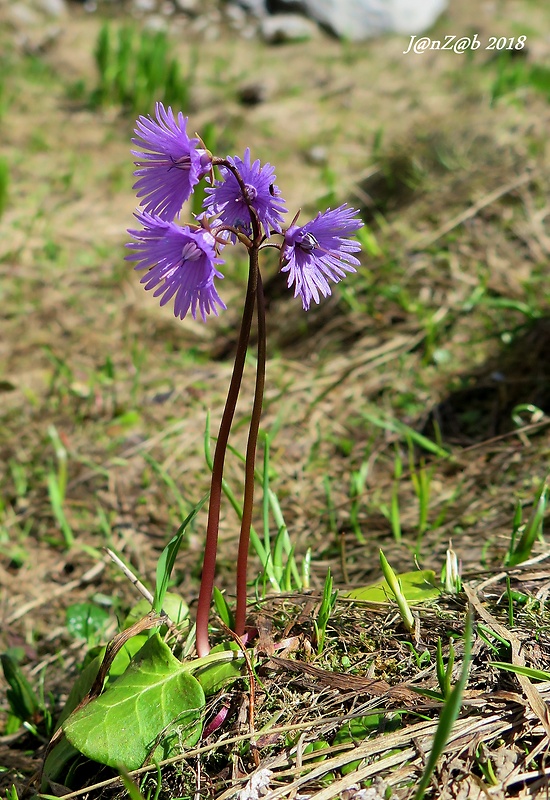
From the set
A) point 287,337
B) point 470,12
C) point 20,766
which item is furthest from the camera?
point 470,12

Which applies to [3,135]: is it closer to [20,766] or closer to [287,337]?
[287,337]

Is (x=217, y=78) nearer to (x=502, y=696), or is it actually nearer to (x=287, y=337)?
(x=287, y=337)

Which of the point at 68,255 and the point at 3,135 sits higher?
the point at 3,135

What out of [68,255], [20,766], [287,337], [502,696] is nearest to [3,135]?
[68,255]

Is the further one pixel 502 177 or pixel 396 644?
pixel 502 177

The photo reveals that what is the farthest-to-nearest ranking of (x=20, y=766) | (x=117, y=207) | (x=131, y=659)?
1. (x=117, y=207)
2. (x=20, y=766)
3. (x=131, y=659)

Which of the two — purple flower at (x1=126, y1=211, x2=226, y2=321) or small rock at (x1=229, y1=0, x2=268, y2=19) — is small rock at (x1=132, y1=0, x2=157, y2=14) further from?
purple flower at (x1=126, y1=211, x2=226, y2=321)

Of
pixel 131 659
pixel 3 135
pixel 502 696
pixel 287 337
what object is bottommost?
pixel 502 696
